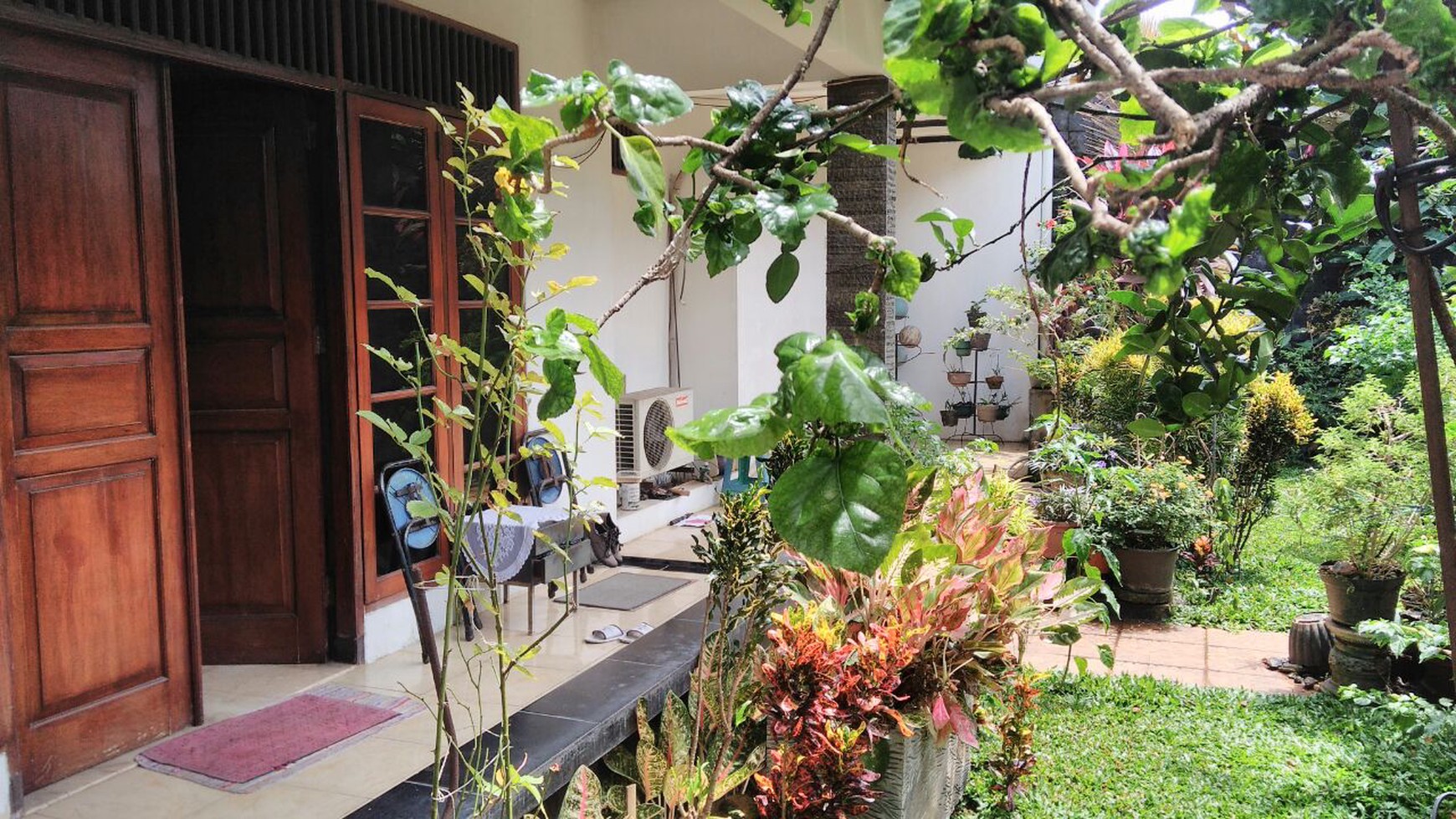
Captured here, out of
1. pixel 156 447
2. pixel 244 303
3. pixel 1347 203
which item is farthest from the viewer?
pixel 244 303

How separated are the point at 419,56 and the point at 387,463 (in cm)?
175

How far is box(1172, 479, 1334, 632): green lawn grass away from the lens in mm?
5609

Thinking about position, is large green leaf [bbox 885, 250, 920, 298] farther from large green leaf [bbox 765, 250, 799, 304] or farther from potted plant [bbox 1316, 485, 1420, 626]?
potted plant [bbox 1316, 485, 1420, 626]

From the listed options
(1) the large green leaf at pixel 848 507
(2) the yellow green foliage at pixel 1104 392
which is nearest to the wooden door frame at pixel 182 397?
(1) the large green leaf at pixel 848 507

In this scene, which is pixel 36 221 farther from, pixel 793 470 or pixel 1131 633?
pixel 1131 633

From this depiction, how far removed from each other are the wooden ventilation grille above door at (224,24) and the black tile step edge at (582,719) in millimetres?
2438

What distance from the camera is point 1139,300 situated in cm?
138

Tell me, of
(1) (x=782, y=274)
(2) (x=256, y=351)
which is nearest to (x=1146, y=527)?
(2) (x=256, y=351)

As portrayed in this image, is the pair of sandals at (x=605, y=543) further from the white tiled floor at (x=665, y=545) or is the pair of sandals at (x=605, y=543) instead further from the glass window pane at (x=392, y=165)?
the glass window pane at (x=392, y=165)

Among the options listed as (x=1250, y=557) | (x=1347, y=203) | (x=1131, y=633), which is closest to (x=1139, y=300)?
(x=1347, y=203)

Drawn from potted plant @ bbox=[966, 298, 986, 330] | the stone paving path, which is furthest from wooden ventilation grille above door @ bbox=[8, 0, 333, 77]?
potted plant @ bbox=[966, 298, 986, 330]

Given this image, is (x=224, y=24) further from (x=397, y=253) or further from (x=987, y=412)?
(x=987, y=412)

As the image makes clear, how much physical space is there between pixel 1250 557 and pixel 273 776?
581 centimetres

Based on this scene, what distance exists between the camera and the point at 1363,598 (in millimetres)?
4762
